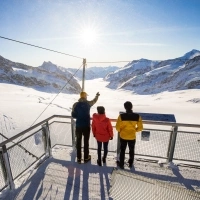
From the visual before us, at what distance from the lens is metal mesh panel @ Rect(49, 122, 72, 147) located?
5.95m

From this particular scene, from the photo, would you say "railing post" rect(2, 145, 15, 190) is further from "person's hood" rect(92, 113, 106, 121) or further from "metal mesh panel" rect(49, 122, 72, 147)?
"person's hood" rect(92, 113, 106, 121)

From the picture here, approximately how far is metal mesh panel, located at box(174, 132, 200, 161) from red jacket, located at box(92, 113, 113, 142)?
6.36 ft

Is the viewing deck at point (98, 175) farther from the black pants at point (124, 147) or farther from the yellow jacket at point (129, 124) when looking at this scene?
the yellow jacket at point (129, 124)

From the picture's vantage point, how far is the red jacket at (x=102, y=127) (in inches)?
187

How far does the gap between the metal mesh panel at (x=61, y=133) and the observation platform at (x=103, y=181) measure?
2.70 ft

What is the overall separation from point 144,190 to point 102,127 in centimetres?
174

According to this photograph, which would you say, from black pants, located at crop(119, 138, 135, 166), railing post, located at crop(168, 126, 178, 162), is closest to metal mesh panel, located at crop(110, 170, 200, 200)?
black pants, located at crop(119, 138, 135, 166)

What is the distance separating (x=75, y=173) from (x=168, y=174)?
234 centimetres

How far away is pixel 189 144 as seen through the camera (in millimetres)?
5141

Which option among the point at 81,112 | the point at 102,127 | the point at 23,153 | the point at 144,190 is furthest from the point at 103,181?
the point at 23,153

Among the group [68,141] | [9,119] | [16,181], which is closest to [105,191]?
[16,181]

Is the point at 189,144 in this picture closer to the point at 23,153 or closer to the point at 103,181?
the point at 103,181

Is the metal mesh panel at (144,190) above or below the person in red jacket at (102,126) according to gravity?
below

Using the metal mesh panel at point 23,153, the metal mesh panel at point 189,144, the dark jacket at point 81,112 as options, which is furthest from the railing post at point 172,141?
the metal mesh panel at point 23,153
